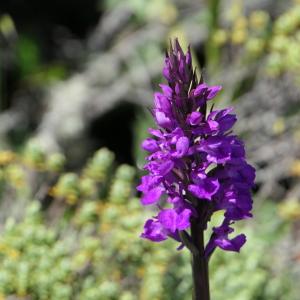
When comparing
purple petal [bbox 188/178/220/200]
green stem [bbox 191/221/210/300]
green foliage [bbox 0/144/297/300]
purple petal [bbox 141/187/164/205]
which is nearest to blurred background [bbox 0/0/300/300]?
green foliage [bbox 0/144/297/300]

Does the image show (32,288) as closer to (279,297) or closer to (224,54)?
(279,297)

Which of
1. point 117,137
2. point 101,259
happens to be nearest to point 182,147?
point 101,259

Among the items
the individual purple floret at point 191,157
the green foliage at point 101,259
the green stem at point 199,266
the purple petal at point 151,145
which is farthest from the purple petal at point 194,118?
the green foliage at point 101,259

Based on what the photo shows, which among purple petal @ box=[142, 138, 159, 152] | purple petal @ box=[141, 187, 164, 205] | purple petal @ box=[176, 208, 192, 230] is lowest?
purple petal @ box=[176, 208, 192, 230]

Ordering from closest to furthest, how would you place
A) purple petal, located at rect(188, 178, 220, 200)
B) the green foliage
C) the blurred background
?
purple petal, located at rect(188, 178, 220, 200) < the green foliage < the blurred background

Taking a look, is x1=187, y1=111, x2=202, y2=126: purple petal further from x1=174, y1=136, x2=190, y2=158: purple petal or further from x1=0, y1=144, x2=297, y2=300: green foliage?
x1=0, y1=144, x2=297, y2=300: green foliage

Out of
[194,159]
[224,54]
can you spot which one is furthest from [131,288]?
[224,54]

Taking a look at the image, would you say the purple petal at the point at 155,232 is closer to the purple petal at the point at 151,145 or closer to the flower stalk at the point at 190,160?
the flower stalk at the point at 190,160

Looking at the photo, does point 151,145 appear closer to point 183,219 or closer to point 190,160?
point 190,160
